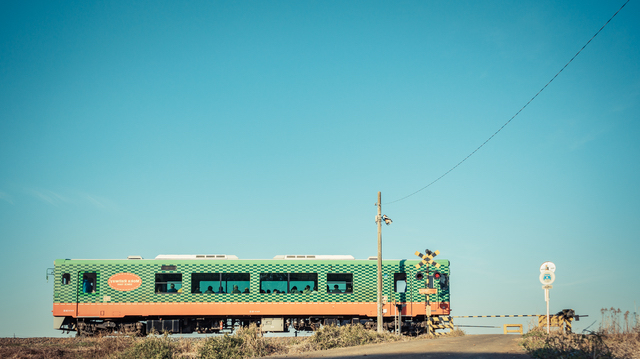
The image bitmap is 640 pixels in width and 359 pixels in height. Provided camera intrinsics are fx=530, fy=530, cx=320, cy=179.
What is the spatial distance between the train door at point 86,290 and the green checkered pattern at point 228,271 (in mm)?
46

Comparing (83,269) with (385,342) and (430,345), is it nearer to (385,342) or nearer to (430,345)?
(385,342)

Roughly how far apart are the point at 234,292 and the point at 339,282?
16.2 feet

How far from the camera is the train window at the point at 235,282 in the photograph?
81.1 ft

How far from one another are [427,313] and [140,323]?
13292 mm

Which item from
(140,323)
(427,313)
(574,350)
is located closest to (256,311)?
(140,323)

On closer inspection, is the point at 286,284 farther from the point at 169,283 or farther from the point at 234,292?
the point at 169,283

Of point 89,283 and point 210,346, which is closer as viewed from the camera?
point 210,346

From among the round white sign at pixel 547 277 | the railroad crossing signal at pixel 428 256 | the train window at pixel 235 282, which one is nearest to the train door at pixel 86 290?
the train window at pixel 235 282

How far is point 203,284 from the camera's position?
24.7 metres

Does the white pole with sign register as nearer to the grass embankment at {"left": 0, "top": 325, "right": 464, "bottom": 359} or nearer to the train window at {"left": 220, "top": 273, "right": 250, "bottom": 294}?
the grass embankment at {"left": 0, "top": 325, "right": 464, "bottom": 359}

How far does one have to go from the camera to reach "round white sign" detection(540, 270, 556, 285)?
52.7ft

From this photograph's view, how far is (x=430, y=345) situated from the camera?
16.0 meters

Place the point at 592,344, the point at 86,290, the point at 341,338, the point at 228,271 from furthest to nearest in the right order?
the point at 228,271 → the point at 86,290 → the point at 341,338 → the point at 592,344

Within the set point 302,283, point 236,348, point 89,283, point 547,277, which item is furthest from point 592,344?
point 89,283
